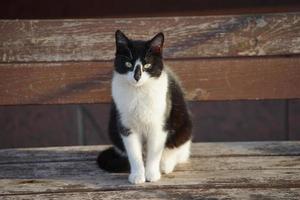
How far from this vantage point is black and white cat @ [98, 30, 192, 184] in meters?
2.01

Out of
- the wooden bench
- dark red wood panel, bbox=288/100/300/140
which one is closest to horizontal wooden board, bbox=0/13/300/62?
the wooden bench

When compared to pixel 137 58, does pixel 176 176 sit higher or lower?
lower

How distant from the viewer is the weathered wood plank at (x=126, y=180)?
1930mm

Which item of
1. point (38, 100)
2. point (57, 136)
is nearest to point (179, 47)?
point (38, 100)

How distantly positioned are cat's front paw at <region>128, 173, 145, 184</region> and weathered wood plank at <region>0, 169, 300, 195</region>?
0.07 feet

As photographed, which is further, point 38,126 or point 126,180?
point 38,126

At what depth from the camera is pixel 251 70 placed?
2602mm

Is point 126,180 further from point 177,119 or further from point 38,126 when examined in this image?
point 38,126

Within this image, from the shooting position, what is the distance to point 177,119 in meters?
2.20

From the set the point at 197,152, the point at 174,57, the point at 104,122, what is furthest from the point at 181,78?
the point at 104,122

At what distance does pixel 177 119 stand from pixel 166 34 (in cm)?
57

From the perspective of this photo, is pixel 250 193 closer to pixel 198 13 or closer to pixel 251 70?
pixel 251 70

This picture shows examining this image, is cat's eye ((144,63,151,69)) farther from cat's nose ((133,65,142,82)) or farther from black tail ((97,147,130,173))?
black tail ((97,147,130,173))

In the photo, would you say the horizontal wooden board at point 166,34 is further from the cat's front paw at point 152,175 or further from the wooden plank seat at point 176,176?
the cat's front paw at point 152,175
